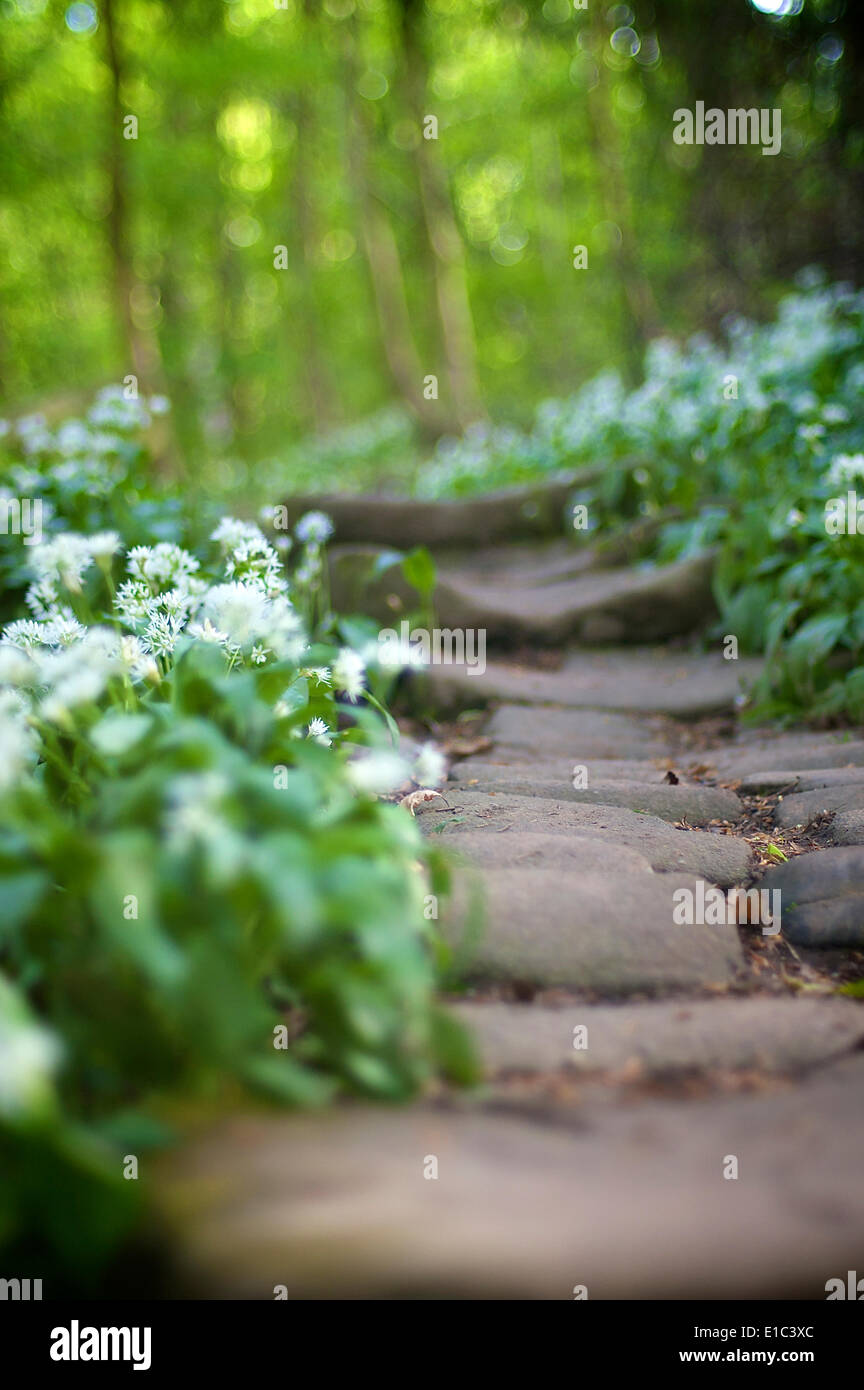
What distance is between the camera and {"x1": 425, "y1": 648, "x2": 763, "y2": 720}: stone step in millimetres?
4039

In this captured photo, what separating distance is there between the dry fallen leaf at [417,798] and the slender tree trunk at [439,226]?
927 centimetres

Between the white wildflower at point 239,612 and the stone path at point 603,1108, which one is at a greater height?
the white wildflower at point 239,612

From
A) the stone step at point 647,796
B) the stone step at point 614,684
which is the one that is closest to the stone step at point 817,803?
the stone step at point 647,796

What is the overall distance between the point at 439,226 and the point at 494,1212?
38.8 feet

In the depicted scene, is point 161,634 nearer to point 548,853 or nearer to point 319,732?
point 319,732

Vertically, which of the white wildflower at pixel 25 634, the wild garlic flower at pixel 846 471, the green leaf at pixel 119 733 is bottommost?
the green leaf at pixel 119 733

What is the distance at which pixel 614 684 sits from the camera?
14.4 feet

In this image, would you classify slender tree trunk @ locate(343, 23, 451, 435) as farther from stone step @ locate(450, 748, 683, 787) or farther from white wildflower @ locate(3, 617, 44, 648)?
white wildflower @ locate(3, 617, 44, 648)

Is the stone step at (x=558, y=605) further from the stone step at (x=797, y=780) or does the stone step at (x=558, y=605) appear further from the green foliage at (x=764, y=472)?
the stone step at (x=797, y=780)

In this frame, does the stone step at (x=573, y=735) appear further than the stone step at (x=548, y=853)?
Yes

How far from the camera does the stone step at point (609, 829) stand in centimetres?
236

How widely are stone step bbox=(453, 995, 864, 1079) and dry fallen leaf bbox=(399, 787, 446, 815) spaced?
1028 millimetres

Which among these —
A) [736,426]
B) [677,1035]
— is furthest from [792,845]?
[736,426]

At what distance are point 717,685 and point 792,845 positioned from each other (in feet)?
5.36
